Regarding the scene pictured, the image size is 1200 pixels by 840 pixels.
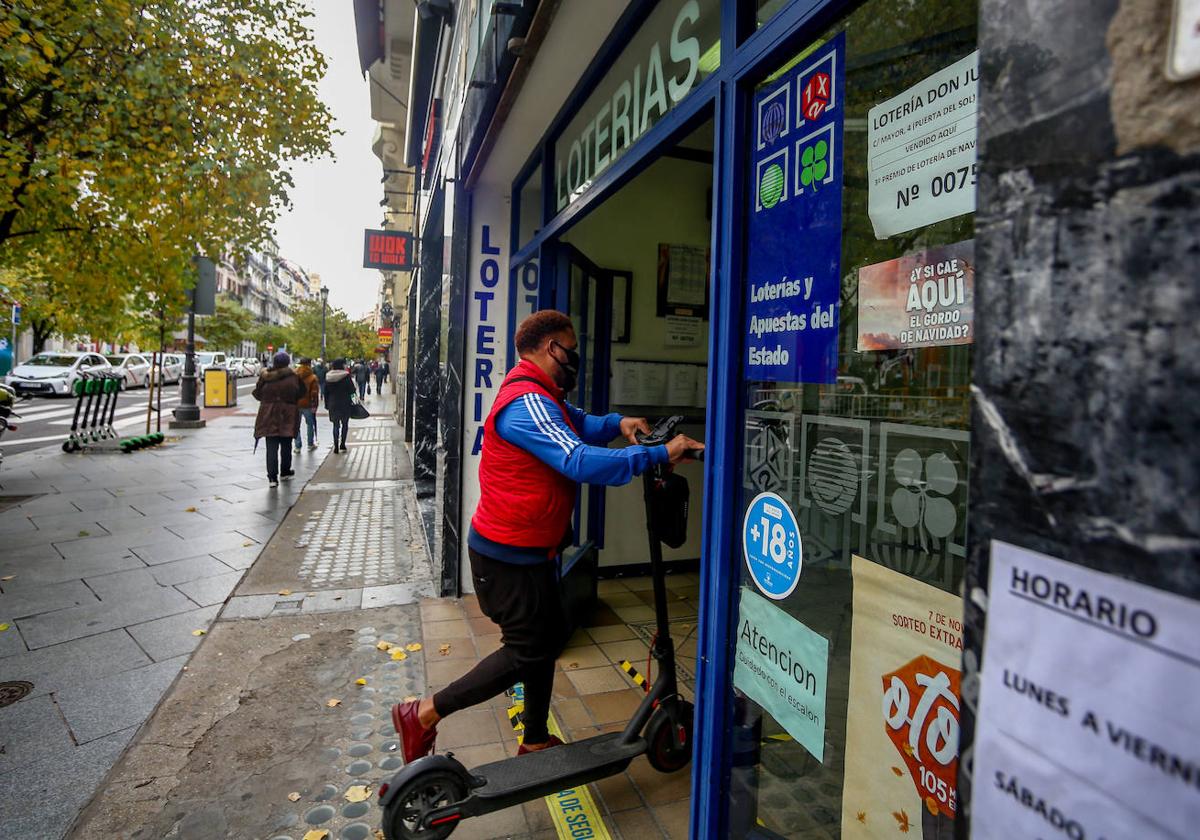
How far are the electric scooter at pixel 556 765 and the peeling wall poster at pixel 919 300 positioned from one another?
2.81 feet

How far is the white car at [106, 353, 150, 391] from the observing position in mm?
31953

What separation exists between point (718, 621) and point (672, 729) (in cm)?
104

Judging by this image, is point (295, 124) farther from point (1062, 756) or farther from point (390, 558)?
point (1062, 756)

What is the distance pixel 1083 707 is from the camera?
1.93 ft

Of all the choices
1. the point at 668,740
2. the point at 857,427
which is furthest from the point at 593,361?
the point at 857,427

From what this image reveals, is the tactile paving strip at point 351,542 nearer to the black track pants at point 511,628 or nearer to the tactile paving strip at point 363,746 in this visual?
the tactile paving strip at point 363,746

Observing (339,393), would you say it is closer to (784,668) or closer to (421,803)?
(421,803)

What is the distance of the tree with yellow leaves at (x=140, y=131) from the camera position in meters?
7.00

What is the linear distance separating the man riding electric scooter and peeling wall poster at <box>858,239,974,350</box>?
1.16 metres

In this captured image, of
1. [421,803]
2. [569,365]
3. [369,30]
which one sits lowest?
[421,803]

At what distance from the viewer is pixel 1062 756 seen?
61cm

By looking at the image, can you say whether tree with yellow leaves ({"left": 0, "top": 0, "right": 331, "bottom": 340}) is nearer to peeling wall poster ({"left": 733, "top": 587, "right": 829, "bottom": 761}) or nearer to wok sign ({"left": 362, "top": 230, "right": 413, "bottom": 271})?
wok sign ({"left": 362, "top": 230, "right": 413, "bottom": 271})

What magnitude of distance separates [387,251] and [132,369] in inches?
1076

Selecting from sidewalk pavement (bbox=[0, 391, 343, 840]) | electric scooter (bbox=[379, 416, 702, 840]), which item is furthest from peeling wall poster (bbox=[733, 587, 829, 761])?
sidewalk pavement (bbox=[0, 391, 343, 840])
